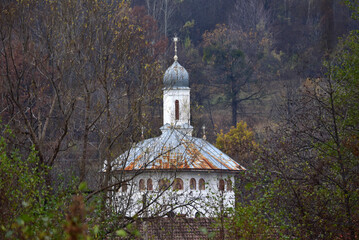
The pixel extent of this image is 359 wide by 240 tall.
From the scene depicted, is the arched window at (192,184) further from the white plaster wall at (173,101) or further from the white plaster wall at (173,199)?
the white plaster wall at (173,101)

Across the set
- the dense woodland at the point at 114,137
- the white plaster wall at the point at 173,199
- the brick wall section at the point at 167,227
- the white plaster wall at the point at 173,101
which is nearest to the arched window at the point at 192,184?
the white plaster wall at the point at 173,199

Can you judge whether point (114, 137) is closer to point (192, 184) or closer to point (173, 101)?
point (192, 184)

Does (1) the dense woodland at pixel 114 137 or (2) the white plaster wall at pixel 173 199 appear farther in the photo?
(2) the white plaster wall at pixel 173 199

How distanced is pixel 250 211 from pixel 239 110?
4688 cm

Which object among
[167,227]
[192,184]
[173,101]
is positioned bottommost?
[167,227]

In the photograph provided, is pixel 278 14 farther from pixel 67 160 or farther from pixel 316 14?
pixel 67 160

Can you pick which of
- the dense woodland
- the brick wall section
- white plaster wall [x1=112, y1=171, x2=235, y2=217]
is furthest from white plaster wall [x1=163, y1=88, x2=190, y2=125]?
the brick wall section

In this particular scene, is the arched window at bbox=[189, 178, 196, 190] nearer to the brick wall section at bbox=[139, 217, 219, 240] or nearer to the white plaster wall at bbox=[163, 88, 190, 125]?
the white plaster wall at bbox=[163, 88, 190, 125]

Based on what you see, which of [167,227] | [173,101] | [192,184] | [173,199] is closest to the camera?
[173,199]

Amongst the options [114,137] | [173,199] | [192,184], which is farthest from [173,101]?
[114,137]

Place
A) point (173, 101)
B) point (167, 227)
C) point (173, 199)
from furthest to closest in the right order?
point (173, 101) → point (167, 227) → point (173, 199)

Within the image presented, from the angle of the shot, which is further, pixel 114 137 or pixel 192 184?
pixel 192 184

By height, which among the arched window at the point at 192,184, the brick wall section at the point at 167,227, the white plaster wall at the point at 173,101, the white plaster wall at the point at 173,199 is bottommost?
the brick wall section at the point at 167,227

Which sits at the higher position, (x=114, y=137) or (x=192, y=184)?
(x=192, y=184)
